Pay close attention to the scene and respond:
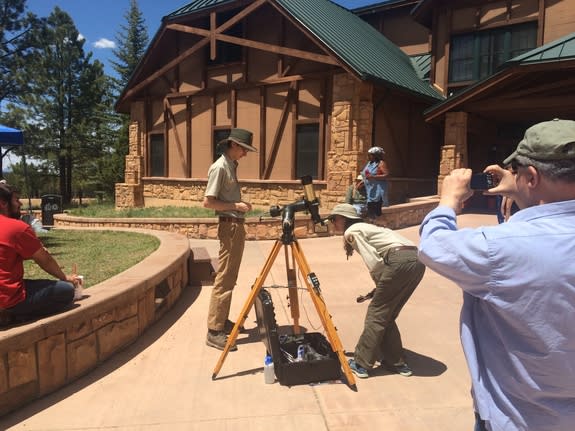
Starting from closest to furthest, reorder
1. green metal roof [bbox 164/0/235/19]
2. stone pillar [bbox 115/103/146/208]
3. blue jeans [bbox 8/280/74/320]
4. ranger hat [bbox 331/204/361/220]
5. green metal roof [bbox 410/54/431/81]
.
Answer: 1. blue jeans [bbox 8/280/74/320]
2. ranger hat [bbox 331/204/361/220]
3. green metal roof [bbox 164/0/235/19]
4. green metal roof [bbox 410/54/431/81]
5. stone pillar [bbox 115/103/146/208]

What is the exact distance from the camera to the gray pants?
354cm

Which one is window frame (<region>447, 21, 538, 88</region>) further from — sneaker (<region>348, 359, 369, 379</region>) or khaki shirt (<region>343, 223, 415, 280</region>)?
sneaker (<region>348, 359, 369, 379</region>)

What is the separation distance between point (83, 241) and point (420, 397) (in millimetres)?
6805

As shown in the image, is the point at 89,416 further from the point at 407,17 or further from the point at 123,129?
the point at 123,129

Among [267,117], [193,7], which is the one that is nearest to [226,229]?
[267,117]

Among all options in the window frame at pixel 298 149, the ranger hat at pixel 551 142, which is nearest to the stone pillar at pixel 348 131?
the window frame at pixel 298 149

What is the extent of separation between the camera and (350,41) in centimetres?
1429

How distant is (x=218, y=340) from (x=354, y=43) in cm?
1242

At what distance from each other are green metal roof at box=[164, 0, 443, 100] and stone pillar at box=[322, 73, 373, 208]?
704 millimetres

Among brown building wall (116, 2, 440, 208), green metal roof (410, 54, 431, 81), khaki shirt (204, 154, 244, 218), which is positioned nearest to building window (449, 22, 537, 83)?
green metal roof (410, 54, 431, 81)

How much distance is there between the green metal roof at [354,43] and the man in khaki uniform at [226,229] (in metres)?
8.37

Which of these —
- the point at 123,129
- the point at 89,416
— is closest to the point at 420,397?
the point at 89,416

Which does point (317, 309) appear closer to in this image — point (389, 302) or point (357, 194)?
point (389, 302)

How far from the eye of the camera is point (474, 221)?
12.1 metres
